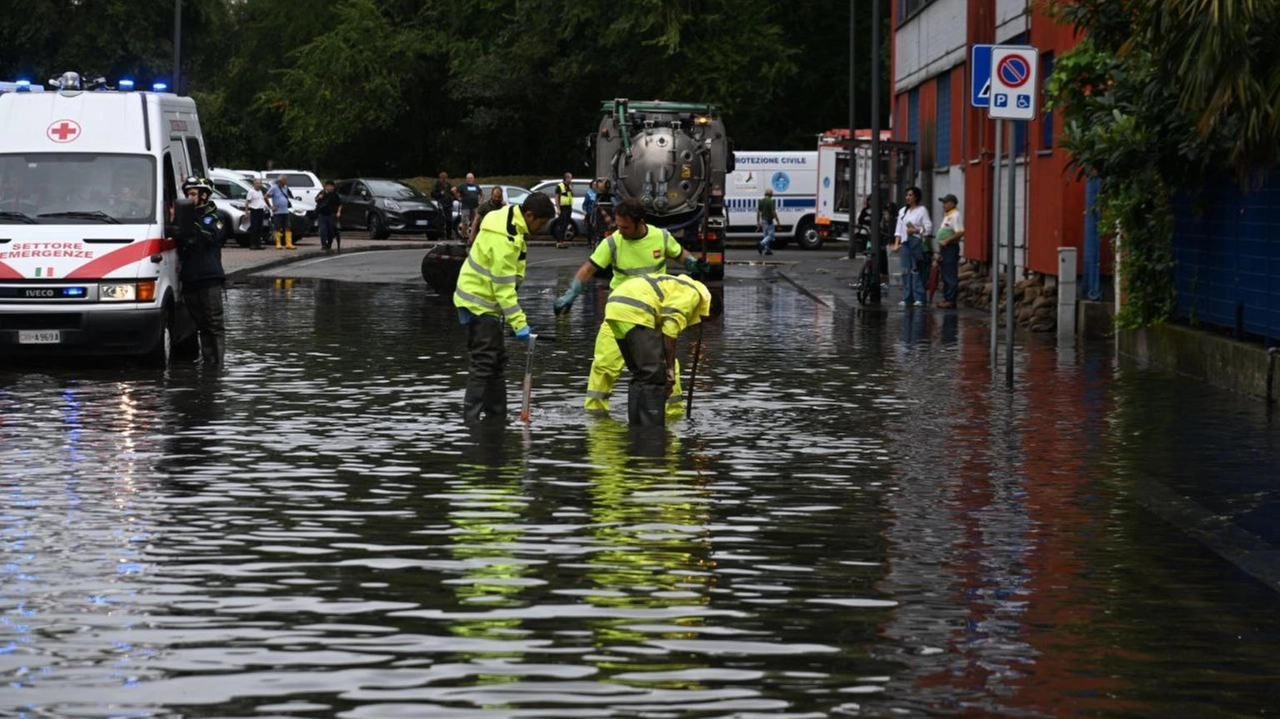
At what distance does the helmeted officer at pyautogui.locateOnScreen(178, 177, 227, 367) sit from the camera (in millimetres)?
20906

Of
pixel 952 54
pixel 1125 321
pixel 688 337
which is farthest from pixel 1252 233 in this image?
pixel 952 54

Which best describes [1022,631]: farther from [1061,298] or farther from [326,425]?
[1061,298]

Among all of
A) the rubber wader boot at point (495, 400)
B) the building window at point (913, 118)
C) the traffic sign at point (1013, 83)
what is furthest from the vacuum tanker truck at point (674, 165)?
the rubber wader boot at point (495, 400)

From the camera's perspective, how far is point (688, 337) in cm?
2473

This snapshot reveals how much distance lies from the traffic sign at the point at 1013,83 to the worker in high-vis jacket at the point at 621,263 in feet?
12.2

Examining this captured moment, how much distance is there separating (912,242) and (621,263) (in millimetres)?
14152

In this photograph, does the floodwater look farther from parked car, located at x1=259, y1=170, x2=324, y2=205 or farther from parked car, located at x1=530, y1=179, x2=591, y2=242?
parked car, located at x1=530, y1=179, x2=591, y2=242

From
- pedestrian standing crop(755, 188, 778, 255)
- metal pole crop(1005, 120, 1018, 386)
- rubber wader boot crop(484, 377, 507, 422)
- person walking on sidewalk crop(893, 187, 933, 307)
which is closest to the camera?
rubber wader boot crop(484, 377, 507, 422)

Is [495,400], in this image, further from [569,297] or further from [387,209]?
[387,209]

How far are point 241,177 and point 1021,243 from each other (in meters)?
27.6

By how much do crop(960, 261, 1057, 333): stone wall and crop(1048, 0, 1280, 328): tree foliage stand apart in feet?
11.4

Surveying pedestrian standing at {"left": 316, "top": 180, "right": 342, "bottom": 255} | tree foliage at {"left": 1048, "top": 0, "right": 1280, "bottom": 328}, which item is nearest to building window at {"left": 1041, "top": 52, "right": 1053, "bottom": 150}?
tree foliage at {"left": 1048, "top": 0, "right": 1280, "bottom": 328}

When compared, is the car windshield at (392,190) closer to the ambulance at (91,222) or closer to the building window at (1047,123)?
the building window at (1047,123)

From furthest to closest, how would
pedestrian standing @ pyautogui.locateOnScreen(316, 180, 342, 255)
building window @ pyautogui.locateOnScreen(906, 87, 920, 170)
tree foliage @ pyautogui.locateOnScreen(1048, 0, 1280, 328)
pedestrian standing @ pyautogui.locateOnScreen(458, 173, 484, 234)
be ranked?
pedestrian standing @ pyautogui.locateOnScreen(458, 173, 484, 234), pedestrian standing @ pyautogui.locateOnScreen(316, 180, 342, 255), building window @ pyautogui.locateOnScreen(906, 87, 920, 170), tree foliage @ pyautogui.locateOnScreen(1048, 0, 1280, 328)
